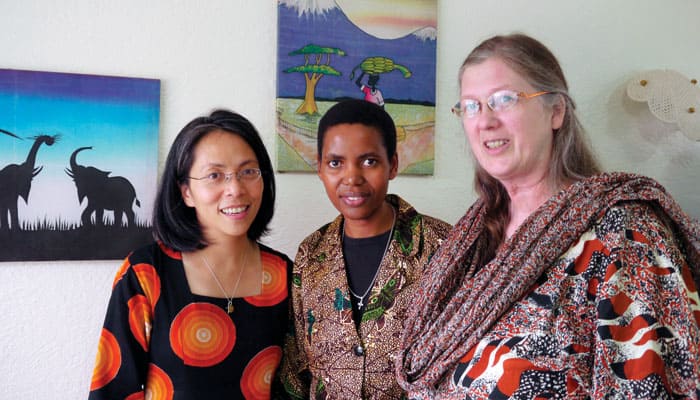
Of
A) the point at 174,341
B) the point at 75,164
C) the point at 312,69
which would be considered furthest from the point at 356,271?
the point at 75,164

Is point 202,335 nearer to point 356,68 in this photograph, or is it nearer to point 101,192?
point 101,192

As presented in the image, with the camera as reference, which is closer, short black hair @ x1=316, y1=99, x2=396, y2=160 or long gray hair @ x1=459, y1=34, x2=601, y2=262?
long gray hair @ x1=459, y1=34, x2=601, y2=262

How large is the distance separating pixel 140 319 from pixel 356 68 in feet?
3.61

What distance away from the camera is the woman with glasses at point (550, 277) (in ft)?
3.28

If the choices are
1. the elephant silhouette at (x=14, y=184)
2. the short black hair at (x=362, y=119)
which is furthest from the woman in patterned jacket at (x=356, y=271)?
the elephant silhouette at (x=14, y=184)

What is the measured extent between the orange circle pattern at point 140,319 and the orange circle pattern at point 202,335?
0.20 ft

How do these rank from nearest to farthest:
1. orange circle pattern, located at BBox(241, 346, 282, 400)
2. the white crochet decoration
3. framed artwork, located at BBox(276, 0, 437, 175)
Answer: orange circle pattern, located at BBox(241, 346, 282, 400), framed artwork, located at BBox(276, 0, 437, 175), the white crochet decoration

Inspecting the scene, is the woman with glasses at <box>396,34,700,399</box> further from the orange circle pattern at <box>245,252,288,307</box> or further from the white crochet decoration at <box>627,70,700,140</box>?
Answer: the white crochet decoration at <box>627,70,700,140</box>

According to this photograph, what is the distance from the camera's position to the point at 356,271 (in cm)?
158

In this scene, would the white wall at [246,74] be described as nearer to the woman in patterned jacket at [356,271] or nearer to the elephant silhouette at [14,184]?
the elephant silhouette at [14,184]

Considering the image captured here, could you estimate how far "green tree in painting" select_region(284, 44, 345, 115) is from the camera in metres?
1.95

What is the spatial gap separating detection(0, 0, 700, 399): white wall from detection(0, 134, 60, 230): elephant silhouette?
0.48 feet

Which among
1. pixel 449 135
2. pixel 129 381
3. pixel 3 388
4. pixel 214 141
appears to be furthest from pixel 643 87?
pixel 3 388

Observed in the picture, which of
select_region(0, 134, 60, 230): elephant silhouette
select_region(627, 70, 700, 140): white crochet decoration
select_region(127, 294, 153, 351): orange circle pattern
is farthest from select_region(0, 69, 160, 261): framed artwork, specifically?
select_region(627, 70, 700, 140): white crochet decoration
